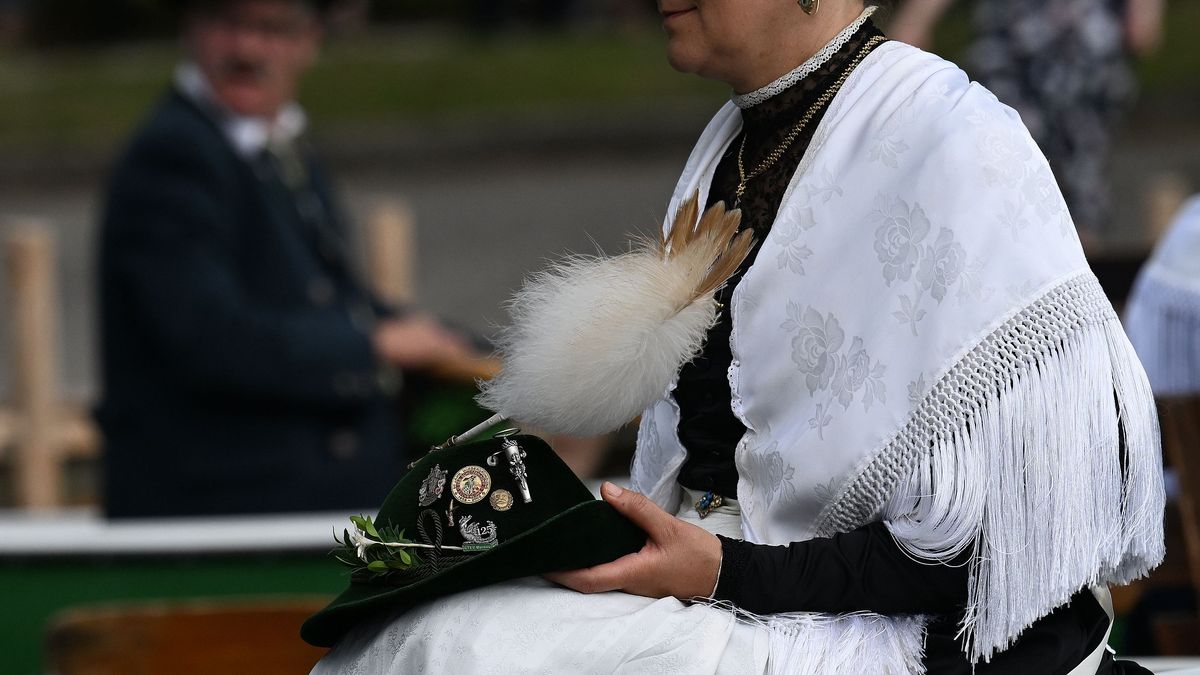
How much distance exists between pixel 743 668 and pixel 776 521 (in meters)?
0.21

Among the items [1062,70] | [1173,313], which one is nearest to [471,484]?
[1173,313]

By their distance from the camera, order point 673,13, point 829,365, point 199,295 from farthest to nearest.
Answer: point 199,295, point 673,13, point 829,365

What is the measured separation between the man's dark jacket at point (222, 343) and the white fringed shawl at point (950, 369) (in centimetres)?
241

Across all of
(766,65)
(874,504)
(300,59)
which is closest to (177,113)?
(300,59)

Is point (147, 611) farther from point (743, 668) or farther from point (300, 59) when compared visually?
point (300, 59)

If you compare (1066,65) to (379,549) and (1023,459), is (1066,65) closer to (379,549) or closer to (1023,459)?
(1023,459)

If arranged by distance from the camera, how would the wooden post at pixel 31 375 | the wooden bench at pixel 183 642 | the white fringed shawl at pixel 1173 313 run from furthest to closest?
1. the wooden post at pixel 31 375
2. the white fringed shawl at pixel 1173 313
3. the wooden bench at pixel 183 642

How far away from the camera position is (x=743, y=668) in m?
1.89

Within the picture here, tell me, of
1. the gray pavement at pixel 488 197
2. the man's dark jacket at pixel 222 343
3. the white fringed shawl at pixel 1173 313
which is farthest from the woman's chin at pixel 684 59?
the gray pavement at pixel 488 197

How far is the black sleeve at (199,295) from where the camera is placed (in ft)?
13.5

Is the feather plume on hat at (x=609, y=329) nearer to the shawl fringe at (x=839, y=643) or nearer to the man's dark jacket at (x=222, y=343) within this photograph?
the shawl fringe at (x=839, y=643)

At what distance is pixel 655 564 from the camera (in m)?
1.91

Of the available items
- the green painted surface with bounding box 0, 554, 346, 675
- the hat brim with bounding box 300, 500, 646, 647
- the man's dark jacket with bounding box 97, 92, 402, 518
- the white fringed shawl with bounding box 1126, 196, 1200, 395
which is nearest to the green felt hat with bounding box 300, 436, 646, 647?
the hat brim with bounding box 300, 500, 646, 647

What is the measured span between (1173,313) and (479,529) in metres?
1.86
